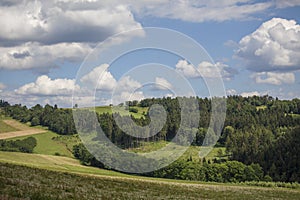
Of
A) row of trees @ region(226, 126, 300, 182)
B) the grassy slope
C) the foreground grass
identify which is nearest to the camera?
the foreground grass

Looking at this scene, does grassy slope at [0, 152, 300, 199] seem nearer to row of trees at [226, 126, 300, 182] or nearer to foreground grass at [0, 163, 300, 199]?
foreground grass at [0, 163, 300, 199]

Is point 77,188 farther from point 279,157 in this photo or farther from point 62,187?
point 279,157

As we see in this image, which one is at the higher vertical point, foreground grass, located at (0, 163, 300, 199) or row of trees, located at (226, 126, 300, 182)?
foreground grass, located at (0, 163, 300, 199)

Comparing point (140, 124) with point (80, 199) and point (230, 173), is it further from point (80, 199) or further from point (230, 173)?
point (80, 199)

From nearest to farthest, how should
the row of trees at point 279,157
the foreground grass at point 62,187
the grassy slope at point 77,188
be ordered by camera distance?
the foreground grass at point 62,187 → the grassy slope at point 77,188 → the row of trees at point 279,157

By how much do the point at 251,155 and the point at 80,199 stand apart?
18433cm

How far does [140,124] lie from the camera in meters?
105

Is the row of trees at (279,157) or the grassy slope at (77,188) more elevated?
the grassy slope at (77,188)

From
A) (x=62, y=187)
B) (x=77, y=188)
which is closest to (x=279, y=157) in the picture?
(x=77, y=188)

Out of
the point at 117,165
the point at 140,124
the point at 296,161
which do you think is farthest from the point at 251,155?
the point at 140,124

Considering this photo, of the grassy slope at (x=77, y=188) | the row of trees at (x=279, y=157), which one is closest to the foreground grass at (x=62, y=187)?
the grassy slope at (x=77, y=188)

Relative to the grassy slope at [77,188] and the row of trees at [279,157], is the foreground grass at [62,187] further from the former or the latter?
the row of trees at [279,157]

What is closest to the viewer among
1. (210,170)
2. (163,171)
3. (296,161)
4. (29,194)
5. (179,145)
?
(29,194)

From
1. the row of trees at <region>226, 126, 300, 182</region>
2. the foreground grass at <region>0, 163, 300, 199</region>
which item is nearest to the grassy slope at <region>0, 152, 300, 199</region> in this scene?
the foreground grass at <region>0, 163, 300, 199</region>
